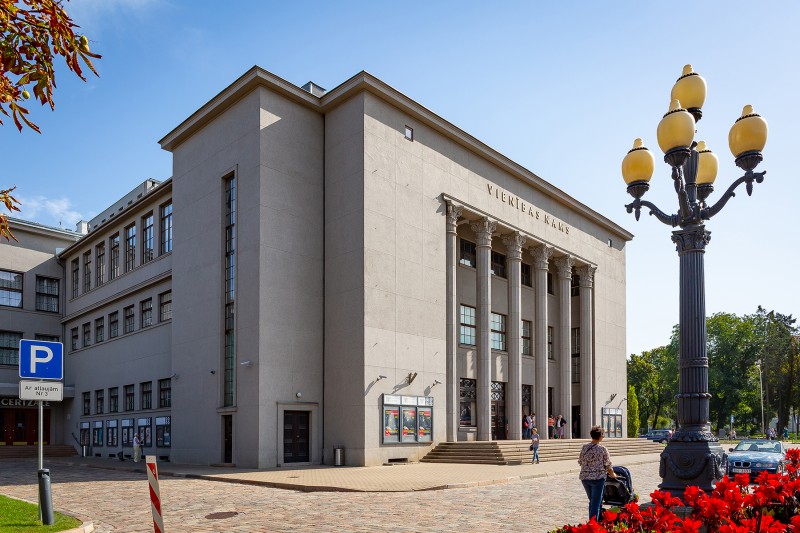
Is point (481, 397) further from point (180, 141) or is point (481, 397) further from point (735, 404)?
point (735, 404)

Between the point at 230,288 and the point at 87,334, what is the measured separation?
67.5 feet

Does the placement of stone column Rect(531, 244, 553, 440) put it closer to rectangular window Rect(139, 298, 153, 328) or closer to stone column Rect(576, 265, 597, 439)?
stone column Rect(576, 265, 597, 439)

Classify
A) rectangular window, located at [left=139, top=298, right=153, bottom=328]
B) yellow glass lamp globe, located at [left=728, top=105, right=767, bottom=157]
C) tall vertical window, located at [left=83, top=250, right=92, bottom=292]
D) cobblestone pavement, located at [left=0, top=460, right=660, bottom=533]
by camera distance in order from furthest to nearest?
1. tall vertical window, located at [left=83, top=250, right=92, bottom=292]
2. rectangular window, located at [left=139, top=298, right=153, bottom=328]
3. cobblestone pavement, located at [left=0, top=460, right=660, bottom=533]
4. yellow glass lamp globe, located at [left=728, top=105, right=767, bottom=157]

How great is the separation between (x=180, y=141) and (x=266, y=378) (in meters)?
14.0

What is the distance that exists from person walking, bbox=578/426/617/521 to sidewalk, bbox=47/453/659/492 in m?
8.96

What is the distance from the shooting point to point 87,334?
46562 millimetres

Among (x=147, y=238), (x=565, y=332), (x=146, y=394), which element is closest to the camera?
(x=146, y=394)

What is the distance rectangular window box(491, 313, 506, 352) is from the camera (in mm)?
38906

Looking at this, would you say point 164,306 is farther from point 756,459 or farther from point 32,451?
point 756,459

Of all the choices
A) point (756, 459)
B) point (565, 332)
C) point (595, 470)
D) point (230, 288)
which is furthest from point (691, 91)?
point (565, 332)

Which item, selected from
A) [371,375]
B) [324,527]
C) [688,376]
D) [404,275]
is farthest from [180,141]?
[688,376]

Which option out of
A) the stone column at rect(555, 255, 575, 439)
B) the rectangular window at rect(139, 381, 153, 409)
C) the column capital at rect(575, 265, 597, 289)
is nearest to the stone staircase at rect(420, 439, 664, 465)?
the stone column at rect(555, 255, 575, 439)

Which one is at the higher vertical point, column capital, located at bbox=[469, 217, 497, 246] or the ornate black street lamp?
column capital, located at bbox=[469, 217, 497, 246]

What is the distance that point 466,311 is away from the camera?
37188mm
